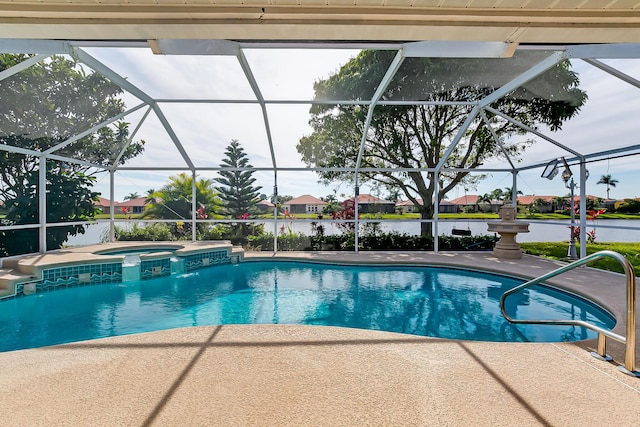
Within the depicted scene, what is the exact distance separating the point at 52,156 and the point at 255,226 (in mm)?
6844

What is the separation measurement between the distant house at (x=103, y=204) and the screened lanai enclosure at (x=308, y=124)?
0.12ft

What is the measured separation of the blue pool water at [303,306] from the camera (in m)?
4.30

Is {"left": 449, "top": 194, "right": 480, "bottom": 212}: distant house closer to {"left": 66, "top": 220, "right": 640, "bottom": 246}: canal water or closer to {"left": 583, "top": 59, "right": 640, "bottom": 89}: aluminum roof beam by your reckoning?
{"left": 66, "top": 220, "right": 640, "bottom": 246}: canal water

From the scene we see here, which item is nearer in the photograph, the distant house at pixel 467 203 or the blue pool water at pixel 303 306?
the blue pool water at pixel 303 306

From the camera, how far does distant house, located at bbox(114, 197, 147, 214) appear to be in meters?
10.7

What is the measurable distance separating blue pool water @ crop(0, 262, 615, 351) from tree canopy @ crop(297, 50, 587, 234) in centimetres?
394

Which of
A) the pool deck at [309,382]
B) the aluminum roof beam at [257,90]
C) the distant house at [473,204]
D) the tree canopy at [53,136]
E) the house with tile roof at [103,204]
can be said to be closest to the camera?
the pool deck at [309,382]

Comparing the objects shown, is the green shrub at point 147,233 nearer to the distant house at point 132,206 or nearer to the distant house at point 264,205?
the distant house at point 132,206

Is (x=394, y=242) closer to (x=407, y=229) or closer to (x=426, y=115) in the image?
(x=407, y=229)

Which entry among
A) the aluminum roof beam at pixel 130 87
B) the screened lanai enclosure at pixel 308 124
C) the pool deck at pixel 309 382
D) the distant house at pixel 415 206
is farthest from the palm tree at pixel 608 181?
the aluminum roof beam at pixel 130 87

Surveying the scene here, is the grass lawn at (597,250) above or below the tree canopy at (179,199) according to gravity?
below

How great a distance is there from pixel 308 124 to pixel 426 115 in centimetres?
408

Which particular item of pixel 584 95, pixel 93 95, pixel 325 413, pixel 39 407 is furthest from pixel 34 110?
pixel 584 95

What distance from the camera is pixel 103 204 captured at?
9.91 m
